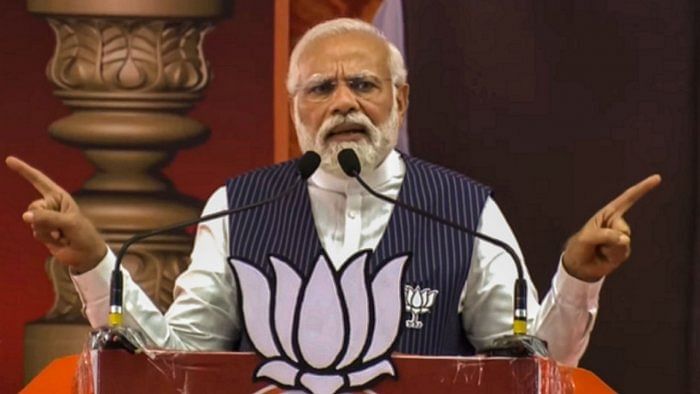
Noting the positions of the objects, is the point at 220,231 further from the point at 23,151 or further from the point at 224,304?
the point at 23,151

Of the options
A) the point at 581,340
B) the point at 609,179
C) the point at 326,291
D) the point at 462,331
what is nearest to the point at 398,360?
the point at 326,291

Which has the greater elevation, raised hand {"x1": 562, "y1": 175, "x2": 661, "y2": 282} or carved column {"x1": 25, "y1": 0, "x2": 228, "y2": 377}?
carved column {"x1": 25, "y1": 0, "x2": 228, "y2": 377}

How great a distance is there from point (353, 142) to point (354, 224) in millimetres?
170

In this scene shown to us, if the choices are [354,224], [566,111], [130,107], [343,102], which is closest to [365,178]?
[354,224]

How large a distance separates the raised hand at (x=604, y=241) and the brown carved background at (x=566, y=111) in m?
1.08

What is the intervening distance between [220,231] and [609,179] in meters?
1.00

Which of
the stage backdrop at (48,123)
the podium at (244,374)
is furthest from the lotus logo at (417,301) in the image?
the stage backdrop at (48,123)

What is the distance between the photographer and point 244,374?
225cm

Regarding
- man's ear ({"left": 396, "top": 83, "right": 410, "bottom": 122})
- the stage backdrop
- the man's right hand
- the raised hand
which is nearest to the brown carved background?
the stage backdrop

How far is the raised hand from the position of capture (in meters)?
2.39

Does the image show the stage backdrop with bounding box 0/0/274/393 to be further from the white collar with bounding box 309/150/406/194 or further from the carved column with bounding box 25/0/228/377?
the white collar with bounding box 309/150/406/194

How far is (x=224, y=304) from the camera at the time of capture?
9.59 feet

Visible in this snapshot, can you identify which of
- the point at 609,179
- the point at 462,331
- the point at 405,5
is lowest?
the point at 462,331

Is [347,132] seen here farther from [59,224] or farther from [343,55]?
[59,224]
